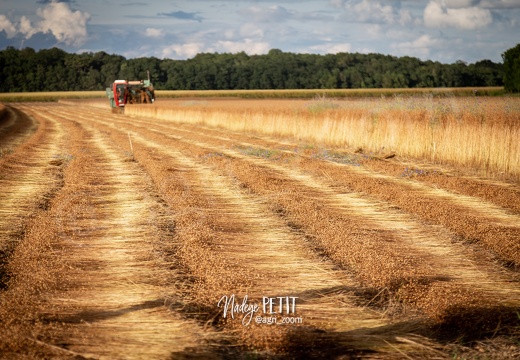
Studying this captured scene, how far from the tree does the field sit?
154 feet

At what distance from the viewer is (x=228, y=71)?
10800 centimetres

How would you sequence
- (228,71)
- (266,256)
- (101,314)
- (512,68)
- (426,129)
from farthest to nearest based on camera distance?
1. (228,71)
2. (512,68)
3. (426,129)
4. (266,256)
5. (101,314)

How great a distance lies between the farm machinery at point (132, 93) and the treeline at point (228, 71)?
54.5m

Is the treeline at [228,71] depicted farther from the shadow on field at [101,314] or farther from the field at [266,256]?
the shadow on field at [101,314]

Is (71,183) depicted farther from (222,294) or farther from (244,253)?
(222,294)

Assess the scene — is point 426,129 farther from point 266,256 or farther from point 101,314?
point 101,314

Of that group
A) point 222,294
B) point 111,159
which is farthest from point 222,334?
point 111,159

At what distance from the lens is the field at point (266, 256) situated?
11.6 ft

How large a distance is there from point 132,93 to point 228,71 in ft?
228

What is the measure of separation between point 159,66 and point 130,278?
4412 inches

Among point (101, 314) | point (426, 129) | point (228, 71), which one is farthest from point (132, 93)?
point (228, 71)

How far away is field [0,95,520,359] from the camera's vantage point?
11.6ft

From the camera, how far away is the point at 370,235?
20.1ft

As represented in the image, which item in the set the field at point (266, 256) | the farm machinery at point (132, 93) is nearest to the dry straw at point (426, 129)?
the field at point (266, 256)
